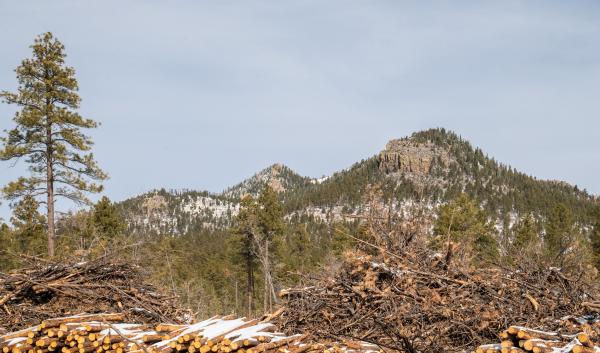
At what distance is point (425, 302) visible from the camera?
23.7 ft

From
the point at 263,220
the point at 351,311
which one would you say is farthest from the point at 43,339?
the point at 263,220

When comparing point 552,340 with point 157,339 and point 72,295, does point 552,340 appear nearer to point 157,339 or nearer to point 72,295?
point 157,339

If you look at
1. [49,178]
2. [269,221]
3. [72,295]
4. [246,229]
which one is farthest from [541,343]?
[269,221]

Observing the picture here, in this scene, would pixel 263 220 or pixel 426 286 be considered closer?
pixel 426 286

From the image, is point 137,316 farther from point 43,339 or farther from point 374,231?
point 374,231

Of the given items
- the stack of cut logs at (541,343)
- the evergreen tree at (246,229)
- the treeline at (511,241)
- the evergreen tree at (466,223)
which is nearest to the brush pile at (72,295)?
the treeline at (511,241)

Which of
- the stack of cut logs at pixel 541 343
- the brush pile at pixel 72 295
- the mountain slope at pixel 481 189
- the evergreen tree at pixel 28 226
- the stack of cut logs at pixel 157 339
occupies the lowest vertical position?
the stack of cut logs at pixel 541 343

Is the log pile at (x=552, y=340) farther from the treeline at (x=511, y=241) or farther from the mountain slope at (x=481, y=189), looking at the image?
the mountain slope at (x=481, y=189)

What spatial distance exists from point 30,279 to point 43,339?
2359mm

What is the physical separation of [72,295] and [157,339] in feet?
9.65

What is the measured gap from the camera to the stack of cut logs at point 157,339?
6555 mm

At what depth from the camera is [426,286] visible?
26.0ft

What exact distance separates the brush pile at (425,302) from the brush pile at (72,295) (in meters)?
3.09

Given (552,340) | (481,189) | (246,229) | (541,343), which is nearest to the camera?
(541,343)
